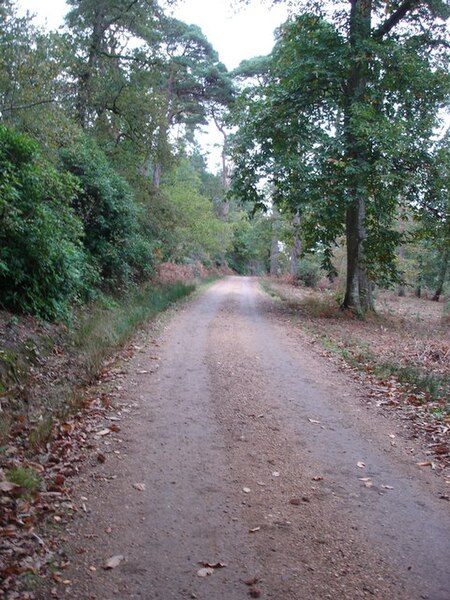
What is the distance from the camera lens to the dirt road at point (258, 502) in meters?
3.40

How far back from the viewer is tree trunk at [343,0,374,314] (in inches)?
580

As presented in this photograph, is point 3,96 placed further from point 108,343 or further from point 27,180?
point 108,343

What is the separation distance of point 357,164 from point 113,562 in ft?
45.3

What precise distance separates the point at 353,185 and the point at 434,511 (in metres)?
12.1

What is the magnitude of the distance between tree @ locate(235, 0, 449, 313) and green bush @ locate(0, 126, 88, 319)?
786 centimetres

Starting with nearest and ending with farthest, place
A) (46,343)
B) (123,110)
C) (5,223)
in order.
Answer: (5,223) < (46,343) < (123,110)

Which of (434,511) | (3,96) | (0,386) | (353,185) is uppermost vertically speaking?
(3,96)

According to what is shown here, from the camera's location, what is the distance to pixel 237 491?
462 cm

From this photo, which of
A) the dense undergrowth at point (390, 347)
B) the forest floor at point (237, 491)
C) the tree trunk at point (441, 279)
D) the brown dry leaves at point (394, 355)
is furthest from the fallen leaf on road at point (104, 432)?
the tree trunk at point (441, 279)

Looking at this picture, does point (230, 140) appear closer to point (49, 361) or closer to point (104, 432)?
point (49, 361)

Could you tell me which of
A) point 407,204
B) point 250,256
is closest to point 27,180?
point 407,204

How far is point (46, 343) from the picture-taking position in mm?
8328

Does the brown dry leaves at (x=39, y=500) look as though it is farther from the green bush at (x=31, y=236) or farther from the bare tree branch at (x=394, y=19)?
the bare tree branch at (x=394, y=19)

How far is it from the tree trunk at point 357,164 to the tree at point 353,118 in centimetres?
4
